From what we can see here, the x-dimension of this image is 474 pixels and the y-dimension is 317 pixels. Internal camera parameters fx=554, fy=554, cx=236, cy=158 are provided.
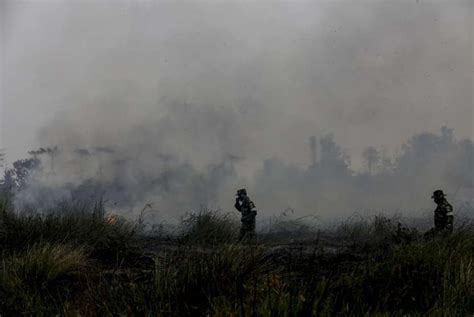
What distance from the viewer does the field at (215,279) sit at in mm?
4414

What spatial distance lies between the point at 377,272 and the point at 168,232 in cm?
895

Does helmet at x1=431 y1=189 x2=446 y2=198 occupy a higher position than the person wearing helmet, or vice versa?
helmet at x1=431 y1=189 x2=446 y2=198

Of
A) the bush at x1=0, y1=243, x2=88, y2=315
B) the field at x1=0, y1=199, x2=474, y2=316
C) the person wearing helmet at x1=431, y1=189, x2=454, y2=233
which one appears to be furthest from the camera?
the person wearing helmet at x1=431, y1=189, x2=454, y2=233

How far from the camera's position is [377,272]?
6.50 metres

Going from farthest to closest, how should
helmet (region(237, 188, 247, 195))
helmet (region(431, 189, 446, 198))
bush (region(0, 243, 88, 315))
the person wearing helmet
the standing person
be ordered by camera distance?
helmet (region(237, 188, 247, 195)) → the standing person → helmet (region(431, 189, 446, 198)) → the person wearing helmet → bush (region(0, 243, 88, 315))

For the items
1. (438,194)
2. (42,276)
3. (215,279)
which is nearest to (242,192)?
(438,194)

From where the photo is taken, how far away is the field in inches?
174

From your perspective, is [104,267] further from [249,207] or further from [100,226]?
[249,207]

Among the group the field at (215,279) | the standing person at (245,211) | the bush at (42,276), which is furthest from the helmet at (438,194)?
the bush at (42,276)

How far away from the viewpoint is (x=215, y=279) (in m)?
5.22

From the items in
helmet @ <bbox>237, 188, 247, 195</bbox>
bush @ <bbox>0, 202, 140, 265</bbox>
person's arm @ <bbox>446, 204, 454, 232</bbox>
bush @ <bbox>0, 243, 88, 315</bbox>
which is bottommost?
bush @ <bbox>0, 243, 88, 315</bbox>

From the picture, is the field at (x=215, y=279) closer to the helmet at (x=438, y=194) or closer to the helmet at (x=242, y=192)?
the helmet at (x=438, y=194)

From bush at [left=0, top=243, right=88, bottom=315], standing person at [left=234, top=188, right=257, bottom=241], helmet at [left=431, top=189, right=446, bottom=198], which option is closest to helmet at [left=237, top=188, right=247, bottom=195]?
standing person at [left=234, top=188, right=257, bottom=241]

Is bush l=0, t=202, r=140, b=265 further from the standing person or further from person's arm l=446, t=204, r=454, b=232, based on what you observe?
person's arm l=446, t=204, r=454, b=232
